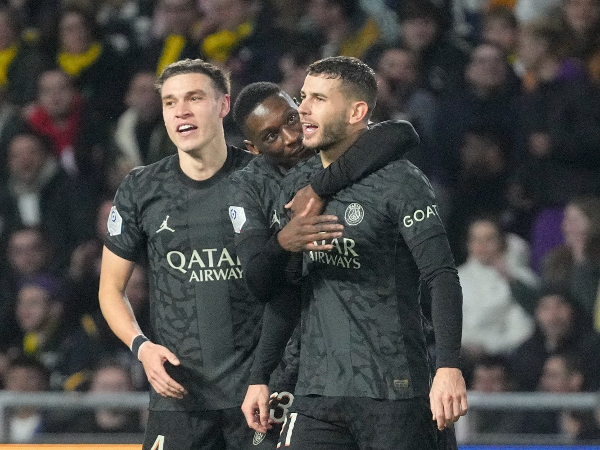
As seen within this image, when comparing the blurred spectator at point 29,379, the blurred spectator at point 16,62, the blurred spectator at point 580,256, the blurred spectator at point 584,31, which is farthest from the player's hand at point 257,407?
the blurred spectator at point 16,62

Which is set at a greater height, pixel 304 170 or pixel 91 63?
pixel 91 63

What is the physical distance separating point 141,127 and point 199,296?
137 inches

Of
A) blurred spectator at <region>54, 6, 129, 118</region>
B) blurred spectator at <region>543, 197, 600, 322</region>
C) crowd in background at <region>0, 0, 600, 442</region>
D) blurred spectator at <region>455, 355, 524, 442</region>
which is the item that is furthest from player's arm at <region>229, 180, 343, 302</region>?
blurred spectator at <region>54, 6, 129, 118</region>

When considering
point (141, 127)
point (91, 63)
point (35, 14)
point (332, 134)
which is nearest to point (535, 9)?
point (141, 127)

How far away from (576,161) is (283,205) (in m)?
3.25

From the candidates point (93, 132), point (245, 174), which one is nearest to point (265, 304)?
point (245, 174)

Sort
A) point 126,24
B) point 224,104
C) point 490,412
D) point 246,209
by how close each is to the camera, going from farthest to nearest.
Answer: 1. point 126,24
2. point 490,412
3. point 224,104
4. point 246,209

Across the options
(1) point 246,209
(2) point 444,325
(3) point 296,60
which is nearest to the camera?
(2) point 444,325

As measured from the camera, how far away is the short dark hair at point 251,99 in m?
4.02

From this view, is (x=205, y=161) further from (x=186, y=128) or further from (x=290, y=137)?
(x=290, y=137)

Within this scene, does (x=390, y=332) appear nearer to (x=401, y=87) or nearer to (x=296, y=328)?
(x=296, y=328)

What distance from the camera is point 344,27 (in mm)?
7055

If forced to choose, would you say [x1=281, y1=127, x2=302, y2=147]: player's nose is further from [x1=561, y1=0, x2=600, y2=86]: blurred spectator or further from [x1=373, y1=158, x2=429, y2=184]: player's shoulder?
[x1=561, y1=0, x2=600, y2=86]: blurred spectator

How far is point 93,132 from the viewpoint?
291 inches
